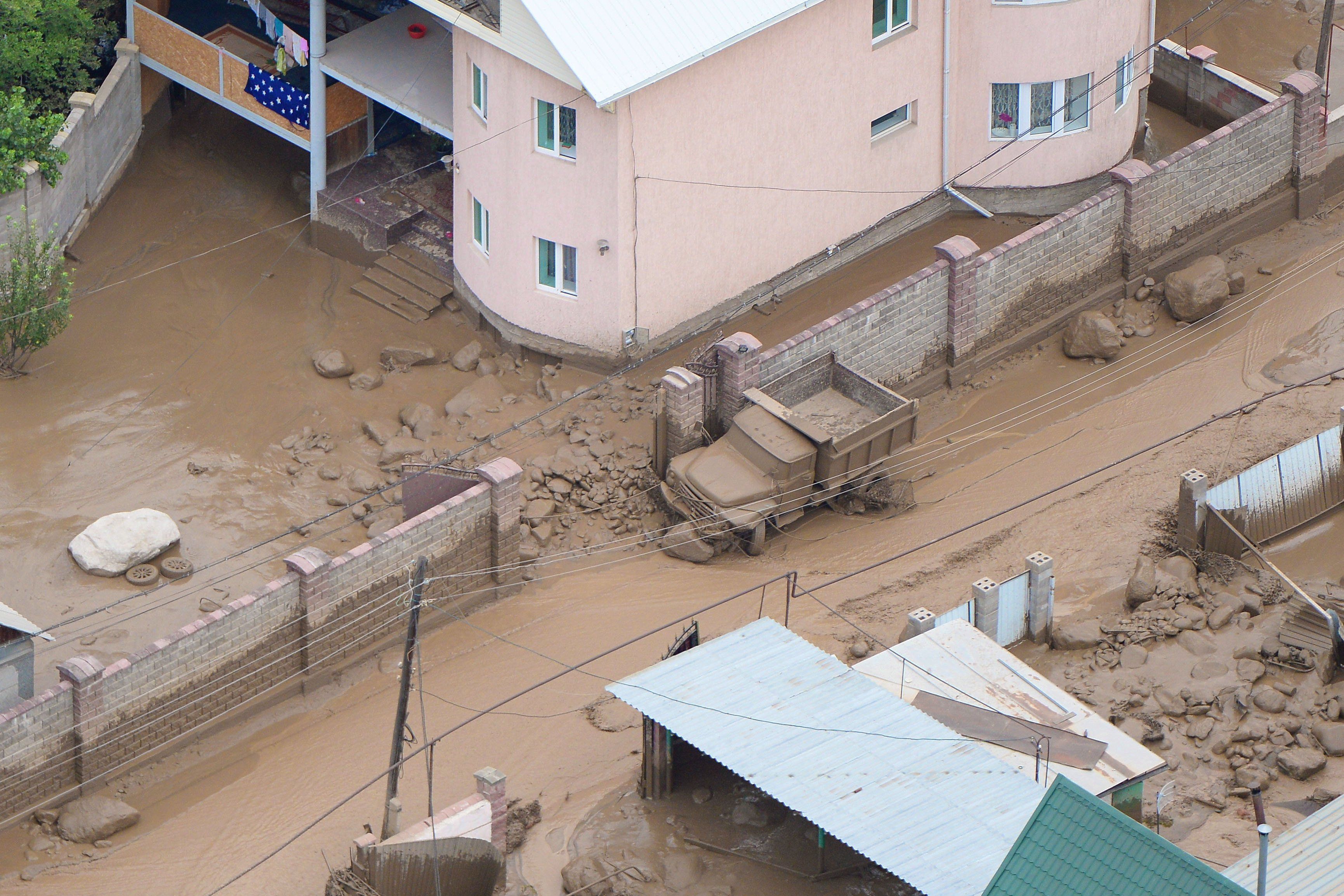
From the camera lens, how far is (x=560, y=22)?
106 ft

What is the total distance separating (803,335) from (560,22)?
5.81 meters

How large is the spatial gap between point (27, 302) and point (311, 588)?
8202 mm

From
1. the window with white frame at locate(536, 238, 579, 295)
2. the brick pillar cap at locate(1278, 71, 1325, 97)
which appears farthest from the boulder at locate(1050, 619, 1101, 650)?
the brick pillar cap at locate(1278, 71, 1325, 97)

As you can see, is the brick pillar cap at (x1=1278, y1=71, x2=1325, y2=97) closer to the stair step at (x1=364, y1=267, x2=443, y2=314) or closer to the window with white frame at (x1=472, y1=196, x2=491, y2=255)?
the window with white frame at (x1=472, y1=196, x2=491, y2=255)

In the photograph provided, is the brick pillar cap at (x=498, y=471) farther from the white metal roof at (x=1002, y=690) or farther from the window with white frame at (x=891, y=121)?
the window with white frame at (x=891, y=121)

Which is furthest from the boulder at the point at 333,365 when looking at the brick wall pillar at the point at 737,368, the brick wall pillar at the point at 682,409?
the brick wall pillar at the point at 737,368

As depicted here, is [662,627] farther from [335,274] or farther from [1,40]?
[1,40]

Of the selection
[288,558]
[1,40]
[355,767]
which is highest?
[1,40]

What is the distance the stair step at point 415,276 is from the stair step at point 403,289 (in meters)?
0.05

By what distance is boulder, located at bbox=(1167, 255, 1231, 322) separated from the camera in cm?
3531

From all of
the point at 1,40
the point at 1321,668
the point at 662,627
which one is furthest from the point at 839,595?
the point at 1,40

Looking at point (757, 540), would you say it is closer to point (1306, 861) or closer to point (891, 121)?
point (891, 121)

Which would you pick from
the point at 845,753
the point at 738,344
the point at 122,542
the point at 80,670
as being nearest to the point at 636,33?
the point at 738,344

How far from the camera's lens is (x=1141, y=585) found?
2994cm
